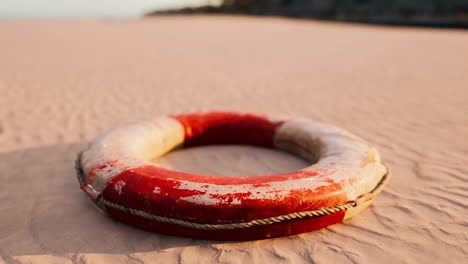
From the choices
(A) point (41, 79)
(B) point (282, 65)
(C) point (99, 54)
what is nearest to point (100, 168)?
(A) point (41, 79)

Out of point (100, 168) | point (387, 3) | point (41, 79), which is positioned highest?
point (387, 3)

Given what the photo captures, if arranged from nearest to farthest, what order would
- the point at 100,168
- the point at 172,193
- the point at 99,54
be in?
1. the point at 172,193
2. the point at 100,168
3. the point at 99,54

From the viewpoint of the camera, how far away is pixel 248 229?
7.01ft

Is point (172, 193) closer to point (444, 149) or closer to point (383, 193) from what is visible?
point (383, 193)

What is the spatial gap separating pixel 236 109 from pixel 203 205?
3434mm

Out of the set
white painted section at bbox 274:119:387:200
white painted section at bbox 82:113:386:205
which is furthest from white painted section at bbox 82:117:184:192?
white painted section at bbox 274:119:387:200

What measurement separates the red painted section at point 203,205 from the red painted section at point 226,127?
4.12ft

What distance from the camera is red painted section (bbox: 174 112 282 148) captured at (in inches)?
139

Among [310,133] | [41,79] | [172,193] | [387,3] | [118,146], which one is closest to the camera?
[172,193]

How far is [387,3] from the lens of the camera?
88.5ft

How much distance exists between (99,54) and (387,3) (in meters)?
23.3

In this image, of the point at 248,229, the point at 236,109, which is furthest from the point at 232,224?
the point at 236,109

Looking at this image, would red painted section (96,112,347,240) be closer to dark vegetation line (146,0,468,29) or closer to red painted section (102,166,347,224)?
red painted section (102,166,347,224)

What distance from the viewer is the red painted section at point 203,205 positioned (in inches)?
81.4
